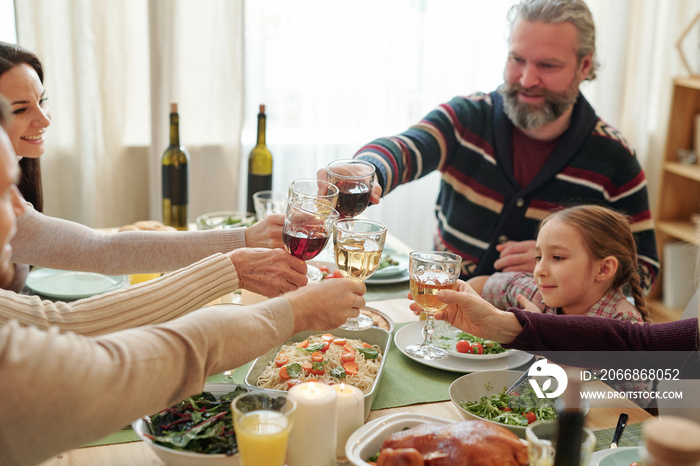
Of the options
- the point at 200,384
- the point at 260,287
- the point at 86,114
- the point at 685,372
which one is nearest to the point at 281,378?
the point at 260,287

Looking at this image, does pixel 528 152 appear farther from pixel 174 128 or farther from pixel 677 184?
pixel 677 184

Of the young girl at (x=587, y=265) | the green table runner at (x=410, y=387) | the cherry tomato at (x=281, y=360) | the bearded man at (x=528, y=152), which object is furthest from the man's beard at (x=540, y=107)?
the cherry tomato at (x=281, y=360)

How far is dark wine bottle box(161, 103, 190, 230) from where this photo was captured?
2.40m

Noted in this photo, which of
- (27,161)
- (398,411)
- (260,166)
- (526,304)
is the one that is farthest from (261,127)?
(398,411)

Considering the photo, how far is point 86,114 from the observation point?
10.1 feet

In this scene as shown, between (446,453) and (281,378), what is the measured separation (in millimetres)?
468

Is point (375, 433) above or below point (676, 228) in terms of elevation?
above

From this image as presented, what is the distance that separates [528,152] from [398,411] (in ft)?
4.79

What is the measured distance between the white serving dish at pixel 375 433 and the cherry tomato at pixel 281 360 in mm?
336

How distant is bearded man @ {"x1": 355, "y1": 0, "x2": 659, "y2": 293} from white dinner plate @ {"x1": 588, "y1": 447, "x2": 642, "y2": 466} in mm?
1061

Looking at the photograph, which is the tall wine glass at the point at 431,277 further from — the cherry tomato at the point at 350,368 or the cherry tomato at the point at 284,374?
the cherry tomato at the point at 284,374

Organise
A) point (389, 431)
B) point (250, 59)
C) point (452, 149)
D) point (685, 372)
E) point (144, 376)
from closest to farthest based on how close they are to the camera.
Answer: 1. point (144, 376)
2. point (389, 431)
3. point (685, 372)
4. point (452, 149)
5. point (250, 59)

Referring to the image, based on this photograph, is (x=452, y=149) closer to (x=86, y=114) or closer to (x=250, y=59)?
(x=250, y=59)

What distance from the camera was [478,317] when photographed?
57.0 inches
